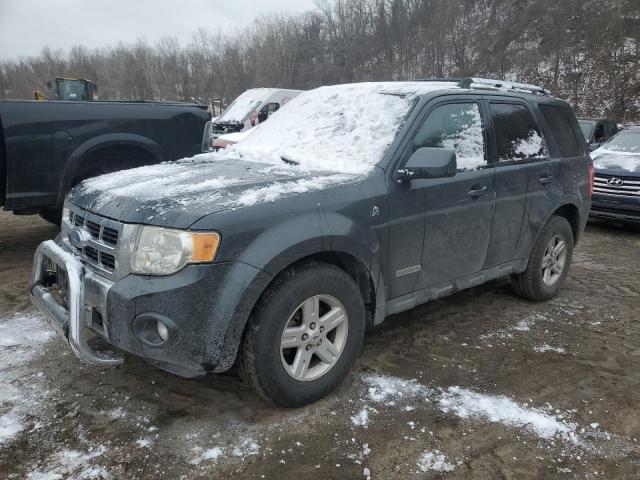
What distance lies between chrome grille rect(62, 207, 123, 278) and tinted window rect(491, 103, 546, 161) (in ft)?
9.30

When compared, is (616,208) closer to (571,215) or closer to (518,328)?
(571,215)

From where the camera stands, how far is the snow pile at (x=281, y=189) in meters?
2.62

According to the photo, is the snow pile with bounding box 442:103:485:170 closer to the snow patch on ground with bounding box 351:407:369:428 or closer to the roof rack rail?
the roof rack rail

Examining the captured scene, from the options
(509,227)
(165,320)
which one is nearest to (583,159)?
(509,227)

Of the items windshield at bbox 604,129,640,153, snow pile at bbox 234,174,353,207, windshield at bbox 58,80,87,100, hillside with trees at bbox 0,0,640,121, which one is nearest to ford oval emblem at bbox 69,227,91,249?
snow pile at bbox 234,174,353,207

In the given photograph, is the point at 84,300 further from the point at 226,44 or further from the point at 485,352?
the point at 226,44

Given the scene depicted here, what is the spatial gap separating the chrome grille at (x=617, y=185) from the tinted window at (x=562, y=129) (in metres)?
3.51

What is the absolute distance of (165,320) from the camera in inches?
94.6

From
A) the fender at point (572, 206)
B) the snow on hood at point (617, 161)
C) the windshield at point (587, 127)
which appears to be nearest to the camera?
the fender at point (572, 206)

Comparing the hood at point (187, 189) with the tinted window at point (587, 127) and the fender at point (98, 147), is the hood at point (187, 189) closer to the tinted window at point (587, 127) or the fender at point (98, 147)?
the fender at point (98, 147)

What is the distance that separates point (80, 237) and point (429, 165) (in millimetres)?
2033

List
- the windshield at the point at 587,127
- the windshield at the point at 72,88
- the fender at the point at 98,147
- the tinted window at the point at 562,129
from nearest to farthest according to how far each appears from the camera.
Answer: the tinted window at the point at 562,129
the fender at the point at 98,147
the windshield at the point at 587,127
the windshield at the point at 72,88

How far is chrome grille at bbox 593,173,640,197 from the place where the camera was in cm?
758

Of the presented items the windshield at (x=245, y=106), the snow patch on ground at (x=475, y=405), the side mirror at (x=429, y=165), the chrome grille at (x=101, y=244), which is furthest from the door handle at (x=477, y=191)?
the windshield at (x=245, y=106)
